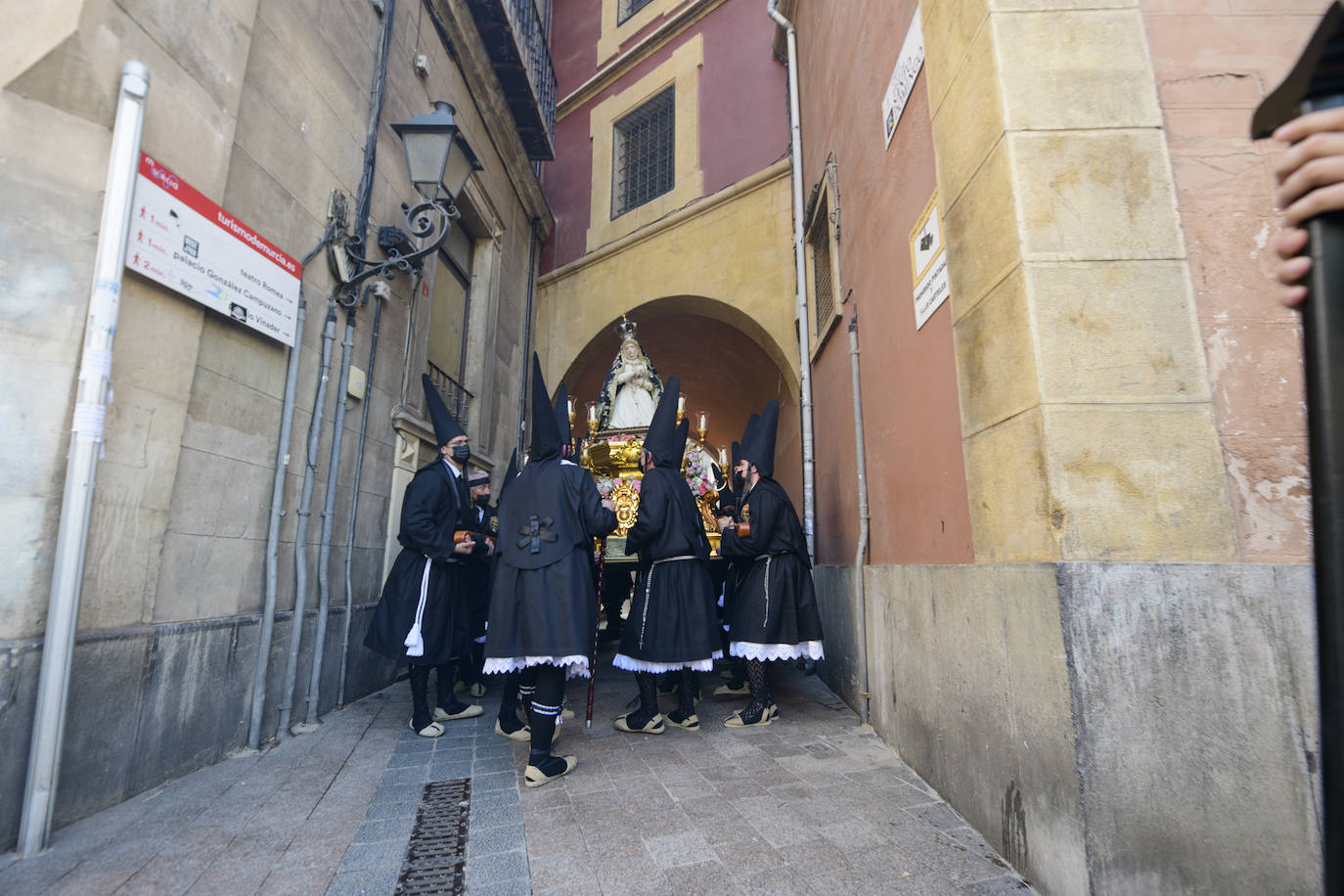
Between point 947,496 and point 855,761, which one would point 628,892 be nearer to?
point 855,761

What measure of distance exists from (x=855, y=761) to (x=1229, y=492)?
236 cm

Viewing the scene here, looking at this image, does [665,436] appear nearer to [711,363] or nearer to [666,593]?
[666,593]

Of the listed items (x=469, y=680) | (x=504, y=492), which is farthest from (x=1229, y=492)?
(x=469, y=680)

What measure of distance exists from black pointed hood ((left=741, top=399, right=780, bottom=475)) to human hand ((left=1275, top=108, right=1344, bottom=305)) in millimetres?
4308

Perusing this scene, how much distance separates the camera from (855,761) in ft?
12.7

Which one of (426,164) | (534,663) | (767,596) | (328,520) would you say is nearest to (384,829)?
(534,663)

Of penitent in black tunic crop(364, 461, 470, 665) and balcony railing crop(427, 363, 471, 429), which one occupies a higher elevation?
balcony railing crop(427, 363, 471, 429)

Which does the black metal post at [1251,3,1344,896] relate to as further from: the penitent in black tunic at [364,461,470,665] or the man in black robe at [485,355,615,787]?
the penitent in black tunic at [364,461,470,665]

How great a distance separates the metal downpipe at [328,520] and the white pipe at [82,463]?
194 centimetres

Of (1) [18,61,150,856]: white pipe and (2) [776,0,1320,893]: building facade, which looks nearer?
(2) [776,0,1320,893]: building facade

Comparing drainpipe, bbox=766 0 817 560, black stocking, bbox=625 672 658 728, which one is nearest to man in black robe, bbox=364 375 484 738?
black stocking, bbox=625 672 658 728

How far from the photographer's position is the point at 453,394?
8055 mm

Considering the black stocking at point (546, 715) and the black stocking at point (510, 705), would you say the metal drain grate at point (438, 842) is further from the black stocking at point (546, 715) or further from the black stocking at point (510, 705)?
the black stocking at point (510, 705)

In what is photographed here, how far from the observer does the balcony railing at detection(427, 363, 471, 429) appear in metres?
7.51
